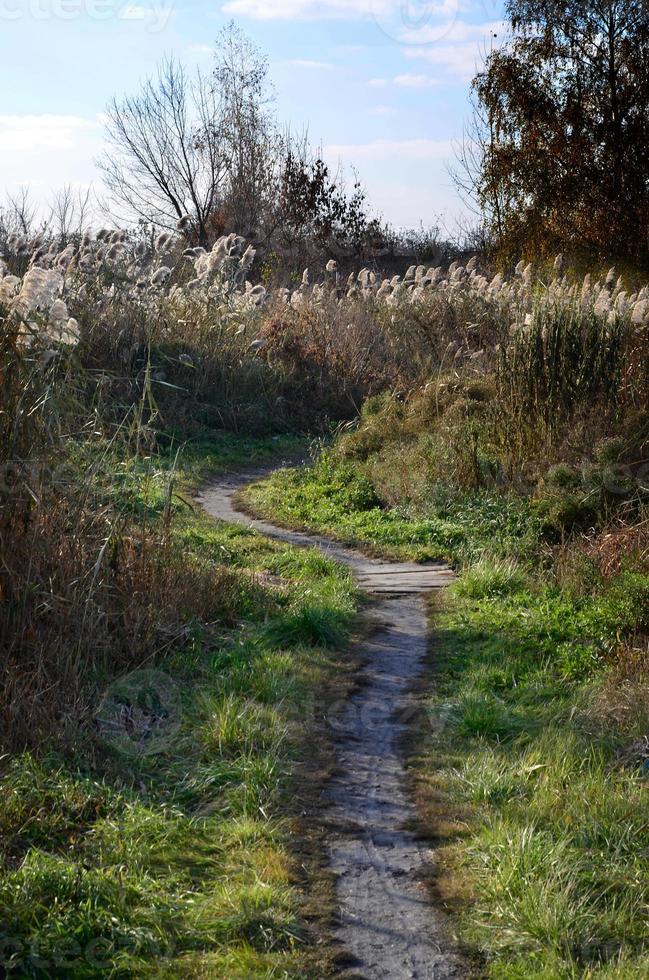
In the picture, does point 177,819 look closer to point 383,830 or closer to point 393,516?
point 383,830

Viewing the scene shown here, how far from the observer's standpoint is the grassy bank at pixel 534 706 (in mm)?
3283

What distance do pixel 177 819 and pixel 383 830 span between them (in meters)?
0.78

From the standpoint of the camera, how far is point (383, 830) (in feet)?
13.1

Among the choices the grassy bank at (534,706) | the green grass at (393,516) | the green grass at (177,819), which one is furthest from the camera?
the green grass at (393,516)

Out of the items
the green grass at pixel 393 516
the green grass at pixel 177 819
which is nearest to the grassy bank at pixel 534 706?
the green grass at pixel 393 516

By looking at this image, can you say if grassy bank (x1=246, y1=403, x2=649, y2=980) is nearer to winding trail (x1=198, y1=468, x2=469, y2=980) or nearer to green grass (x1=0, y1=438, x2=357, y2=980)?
winding trail (x1=198, y1=468, x2=469, y2=980)

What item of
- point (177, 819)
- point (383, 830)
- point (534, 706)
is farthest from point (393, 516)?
point (177, 819)

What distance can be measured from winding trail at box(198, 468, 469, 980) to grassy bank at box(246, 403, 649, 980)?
0.34 feet

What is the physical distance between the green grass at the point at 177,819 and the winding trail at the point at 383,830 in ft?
0.62

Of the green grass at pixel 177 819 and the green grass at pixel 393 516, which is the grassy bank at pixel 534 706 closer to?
the green grass at pixel 393 516

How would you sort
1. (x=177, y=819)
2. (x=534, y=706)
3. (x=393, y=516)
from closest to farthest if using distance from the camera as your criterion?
1. (x=177, y=819)
2. (x=534, y=706)
3. (x=393, y=516)

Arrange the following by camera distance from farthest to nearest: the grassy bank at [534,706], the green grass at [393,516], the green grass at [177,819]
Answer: the green grass at [393,516]
the grassy bank at [534,706]
the green grass at [177,819]

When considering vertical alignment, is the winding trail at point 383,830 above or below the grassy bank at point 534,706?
below

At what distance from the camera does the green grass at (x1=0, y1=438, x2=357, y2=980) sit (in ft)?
10.3
